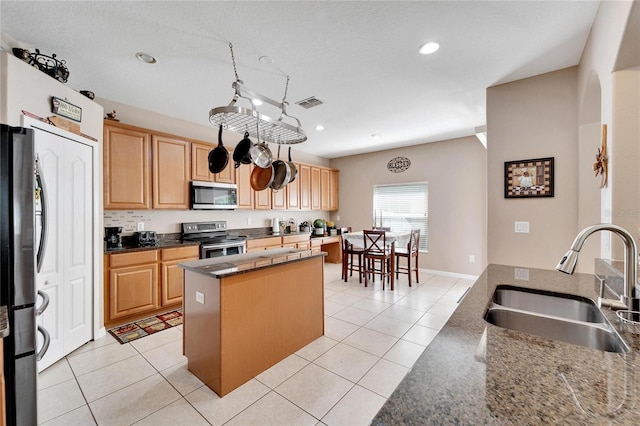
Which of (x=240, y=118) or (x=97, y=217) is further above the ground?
(x=240, y=118)

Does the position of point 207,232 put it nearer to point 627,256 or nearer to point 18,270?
point 18,270

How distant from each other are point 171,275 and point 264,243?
60.9 inches

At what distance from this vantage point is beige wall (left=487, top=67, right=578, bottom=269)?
2.49 m

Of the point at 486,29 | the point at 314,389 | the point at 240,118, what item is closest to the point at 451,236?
the point at 486,29

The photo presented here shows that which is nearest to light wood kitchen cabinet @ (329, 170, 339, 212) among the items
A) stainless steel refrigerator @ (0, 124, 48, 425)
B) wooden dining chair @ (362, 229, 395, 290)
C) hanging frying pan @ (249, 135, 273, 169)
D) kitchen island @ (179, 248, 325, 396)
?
wooden dining chair @ (362, 229, 395, 290)

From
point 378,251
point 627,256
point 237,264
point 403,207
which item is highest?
point 403,207

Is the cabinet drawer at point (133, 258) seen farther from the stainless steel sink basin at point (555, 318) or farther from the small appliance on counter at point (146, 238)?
the stainless steel sink basin at point (555, 318)

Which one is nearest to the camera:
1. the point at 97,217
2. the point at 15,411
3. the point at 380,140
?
the point at 15,411

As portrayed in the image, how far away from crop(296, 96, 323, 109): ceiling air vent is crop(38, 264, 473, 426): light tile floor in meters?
2.61

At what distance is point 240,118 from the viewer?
218cm

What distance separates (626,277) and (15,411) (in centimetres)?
258

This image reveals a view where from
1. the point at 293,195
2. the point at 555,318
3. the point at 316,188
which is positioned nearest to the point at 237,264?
the point at 555,318

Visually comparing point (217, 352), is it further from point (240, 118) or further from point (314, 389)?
point (240, 118)

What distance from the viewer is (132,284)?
2990 mm
